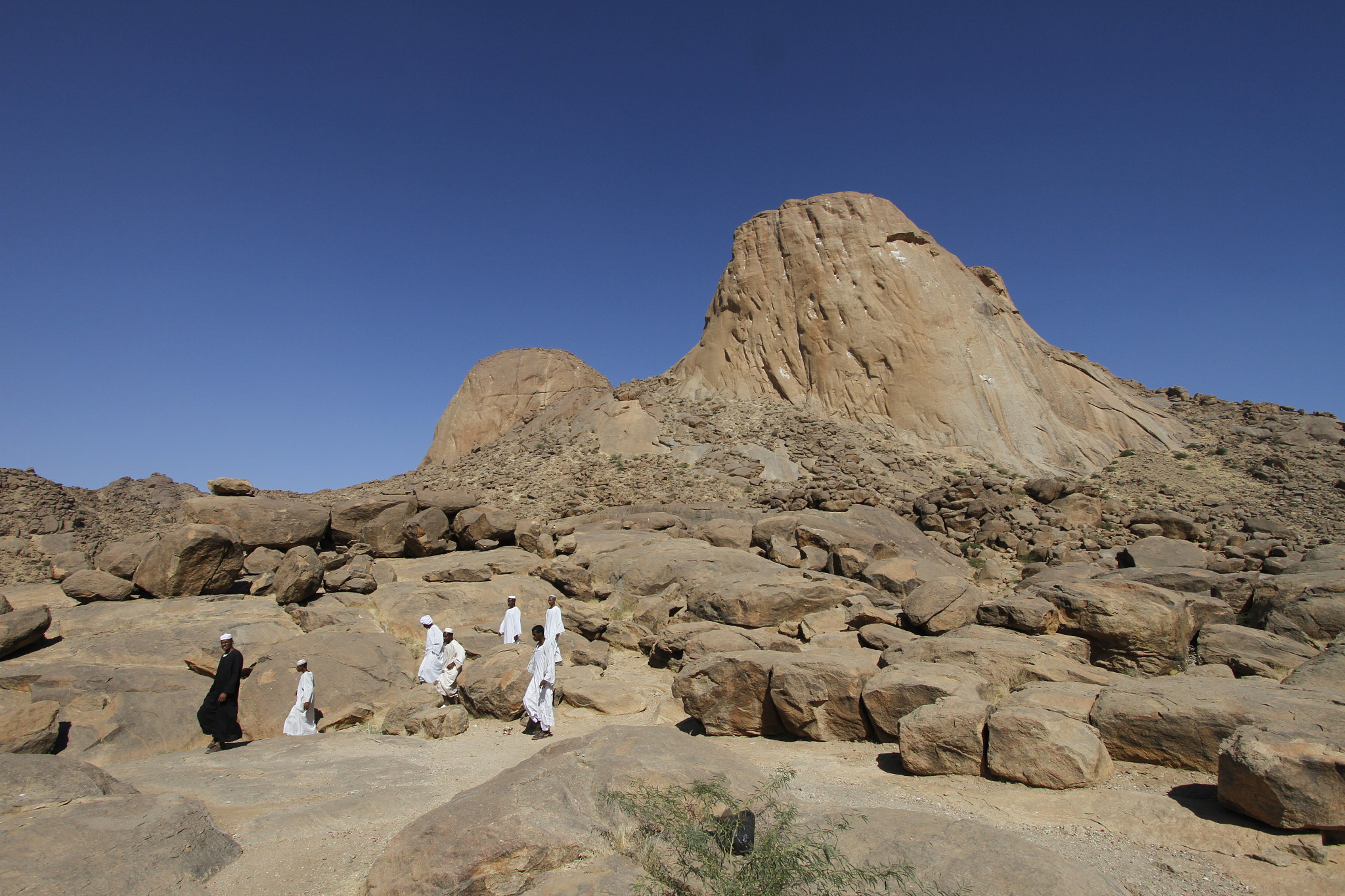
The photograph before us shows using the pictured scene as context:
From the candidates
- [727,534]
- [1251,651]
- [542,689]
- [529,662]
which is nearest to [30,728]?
[529,662]

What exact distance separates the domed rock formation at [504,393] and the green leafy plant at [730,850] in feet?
98.0

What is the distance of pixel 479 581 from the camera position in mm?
14562

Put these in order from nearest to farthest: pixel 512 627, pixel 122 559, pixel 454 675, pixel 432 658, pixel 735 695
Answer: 1. pixel 735 695
2. pixel 454 675
3. pixel 432 658
4. pixel 512 627
5. pixel 122 559

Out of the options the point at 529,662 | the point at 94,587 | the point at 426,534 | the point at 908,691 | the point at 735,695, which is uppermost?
the point at 426,534

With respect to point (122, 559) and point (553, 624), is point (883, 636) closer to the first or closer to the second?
point (553, 624)

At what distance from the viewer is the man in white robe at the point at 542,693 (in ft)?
28.5

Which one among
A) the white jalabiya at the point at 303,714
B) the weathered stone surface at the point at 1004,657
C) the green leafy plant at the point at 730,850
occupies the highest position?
the weathered stone surface at the point at 1004,657

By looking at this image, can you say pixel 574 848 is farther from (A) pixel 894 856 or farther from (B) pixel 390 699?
(B) pixel 390 699

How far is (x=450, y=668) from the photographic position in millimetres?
10328

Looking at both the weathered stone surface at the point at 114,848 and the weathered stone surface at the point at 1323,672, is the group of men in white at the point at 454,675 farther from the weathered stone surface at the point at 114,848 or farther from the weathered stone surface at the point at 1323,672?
the weathered stone surface at the point at 1323,672

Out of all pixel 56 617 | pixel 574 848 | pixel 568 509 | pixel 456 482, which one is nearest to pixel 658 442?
pixel 568 509

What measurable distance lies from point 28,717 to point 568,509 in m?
16.1

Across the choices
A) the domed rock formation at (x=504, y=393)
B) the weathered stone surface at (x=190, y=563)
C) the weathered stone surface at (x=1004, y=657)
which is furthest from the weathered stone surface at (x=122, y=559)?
the domed rock formation at (x=504, y=393)

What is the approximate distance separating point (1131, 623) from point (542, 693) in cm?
730
